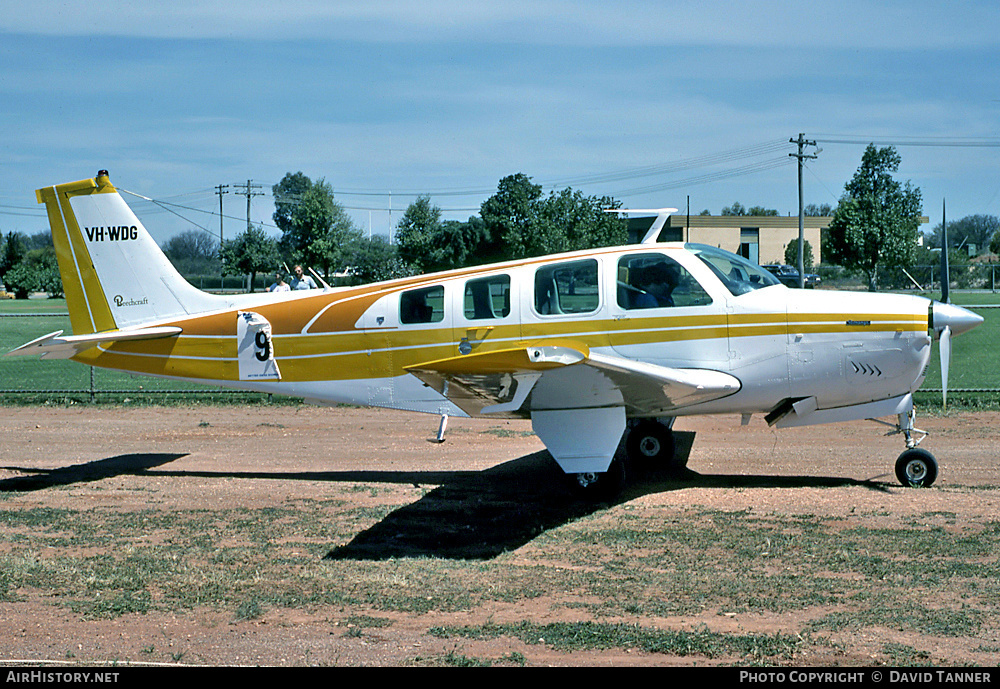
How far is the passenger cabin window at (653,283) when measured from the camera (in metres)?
9.32

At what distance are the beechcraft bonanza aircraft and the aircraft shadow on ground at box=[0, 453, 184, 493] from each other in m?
1.58

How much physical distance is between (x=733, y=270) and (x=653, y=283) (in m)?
0.88

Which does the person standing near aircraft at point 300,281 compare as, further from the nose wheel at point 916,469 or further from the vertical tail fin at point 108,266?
the nose wheel at point 916,469

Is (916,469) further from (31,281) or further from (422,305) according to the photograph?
(31,281)

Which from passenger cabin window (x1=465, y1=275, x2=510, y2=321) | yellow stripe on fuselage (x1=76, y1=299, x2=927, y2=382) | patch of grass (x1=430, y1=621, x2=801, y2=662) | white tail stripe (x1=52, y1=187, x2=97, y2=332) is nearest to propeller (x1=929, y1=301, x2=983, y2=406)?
yellow stripe on fuselage (x1=76, y1=299, x2=927, y2=382)

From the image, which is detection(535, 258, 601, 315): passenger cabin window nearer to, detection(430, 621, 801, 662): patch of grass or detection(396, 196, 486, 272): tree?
detection(430, 621, 801, 662): patch of grass

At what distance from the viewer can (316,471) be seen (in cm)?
1149

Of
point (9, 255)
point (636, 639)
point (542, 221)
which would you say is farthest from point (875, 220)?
point (9, 255)

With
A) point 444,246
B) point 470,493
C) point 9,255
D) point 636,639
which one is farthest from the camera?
point 9,255

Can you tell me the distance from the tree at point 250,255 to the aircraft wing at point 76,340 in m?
59.2

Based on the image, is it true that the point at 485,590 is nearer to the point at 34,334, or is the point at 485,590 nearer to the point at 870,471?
the point at 870,471

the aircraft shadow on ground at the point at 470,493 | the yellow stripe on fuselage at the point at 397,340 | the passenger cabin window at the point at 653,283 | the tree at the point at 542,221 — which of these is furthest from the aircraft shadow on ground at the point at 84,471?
the tree at the point at 542,221

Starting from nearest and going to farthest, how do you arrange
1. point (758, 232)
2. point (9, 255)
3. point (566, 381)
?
point (566, 381), point (758, 232), point (9, 255)
